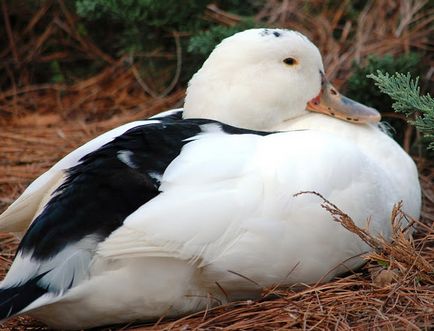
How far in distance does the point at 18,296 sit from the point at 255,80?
4.26ft

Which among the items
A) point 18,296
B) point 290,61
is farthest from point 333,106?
point 18,296

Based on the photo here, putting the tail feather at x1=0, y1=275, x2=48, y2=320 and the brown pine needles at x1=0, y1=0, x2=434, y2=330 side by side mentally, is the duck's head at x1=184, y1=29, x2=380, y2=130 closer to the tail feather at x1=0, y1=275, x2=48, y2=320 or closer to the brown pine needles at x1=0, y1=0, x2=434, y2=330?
the brown pine needles at x1=0, y1=0, x2=434, y2=330

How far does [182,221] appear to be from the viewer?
2.72 metres

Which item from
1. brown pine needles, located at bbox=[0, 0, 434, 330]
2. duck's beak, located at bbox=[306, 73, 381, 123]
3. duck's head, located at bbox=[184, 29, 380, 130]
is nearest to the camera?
brown pine needles, located at bbox=[0, 0, 434, 330]

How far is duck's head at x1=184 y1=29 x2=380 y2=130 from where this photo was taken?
138 inches

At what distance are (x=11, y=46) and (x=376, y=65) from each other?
234 cm

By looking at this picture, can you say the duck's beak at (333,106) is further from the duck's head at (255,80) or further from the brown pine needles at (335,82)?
the brown pine needles at (335,82)

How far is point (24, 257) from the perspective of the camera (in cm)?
280

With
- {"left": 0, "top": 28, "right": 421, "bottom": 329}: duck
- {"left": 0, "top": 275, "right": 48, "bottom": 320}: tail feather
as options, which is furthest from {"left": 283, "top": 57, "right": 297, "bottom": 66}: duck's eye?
{"left": 0, "top": 275, "right": 48, "bottom": 320}: tail feather

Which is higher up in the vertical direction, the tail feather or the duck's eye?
the duck's eye

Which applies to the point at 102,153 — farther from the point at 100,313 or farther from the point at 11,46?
the point at 11,46

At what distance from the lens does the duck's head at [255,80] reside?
350 centimetres

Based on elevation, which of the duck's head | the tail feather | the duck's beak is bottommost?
the tail feather

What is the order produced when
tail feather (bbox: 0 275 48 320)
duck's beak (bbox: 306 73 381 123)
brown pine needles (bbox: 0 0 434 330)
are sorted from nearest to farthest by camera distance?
tail feather (bbox: 0 275 48 320), brown pine needles (bbox: 0 0 434 330), duck's beak (bbox: 306 73 381 123)
